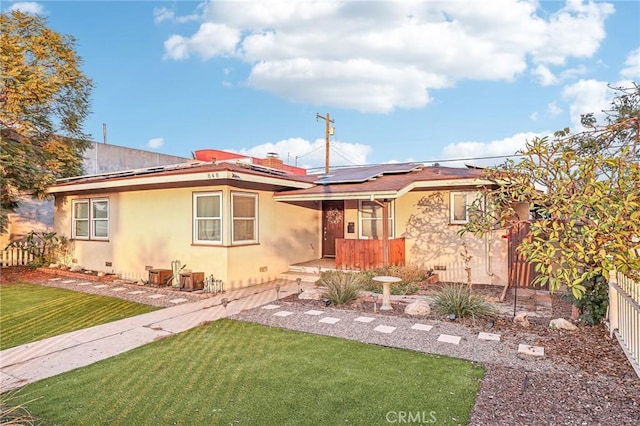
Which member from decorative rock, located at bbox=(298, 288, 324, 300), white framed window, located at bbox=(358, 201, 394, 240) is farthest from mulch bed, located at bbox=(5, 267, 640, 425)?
white framed window, located at bbox=(358, 201, 394, 240)

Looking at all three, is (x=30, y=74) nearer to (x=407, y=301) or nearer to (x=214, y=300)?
(x=214, y=300)

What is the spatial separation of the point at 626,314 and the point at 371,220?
25.0 ft

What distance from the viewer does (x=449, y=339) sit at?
222 inches

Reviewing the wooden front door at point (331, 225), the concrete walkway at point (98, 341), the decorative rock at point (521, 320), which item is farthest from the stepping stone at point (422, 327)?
the wooden front door at point (331, 225)

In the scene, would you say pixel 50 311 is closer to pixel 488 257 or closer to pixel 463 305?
pixel 463 305

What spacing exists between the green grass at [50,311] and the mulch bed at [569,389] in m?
6.60

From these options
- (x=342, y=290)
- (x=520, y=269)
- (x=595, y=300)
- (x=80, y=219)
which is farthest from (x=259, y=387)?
(x=80, y=219)

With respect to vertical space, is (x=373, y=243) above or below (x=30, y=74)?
below

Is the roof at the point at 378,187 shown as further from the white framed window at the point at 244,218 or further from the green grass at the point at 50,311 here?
the green grass at the point at 50,311

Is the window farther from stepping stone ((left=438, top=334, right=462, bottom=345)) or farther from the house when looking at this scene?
stepping stone ((left=438, top=334, right=462, bottom=345))

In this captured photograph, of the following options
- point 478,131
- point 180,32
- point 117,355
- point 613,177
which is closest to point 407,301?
point 613,177

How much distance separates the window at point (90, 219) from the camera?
12.5m

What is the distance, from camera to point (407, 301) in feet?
26.3

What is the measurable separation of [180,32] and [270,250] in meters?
8.45
